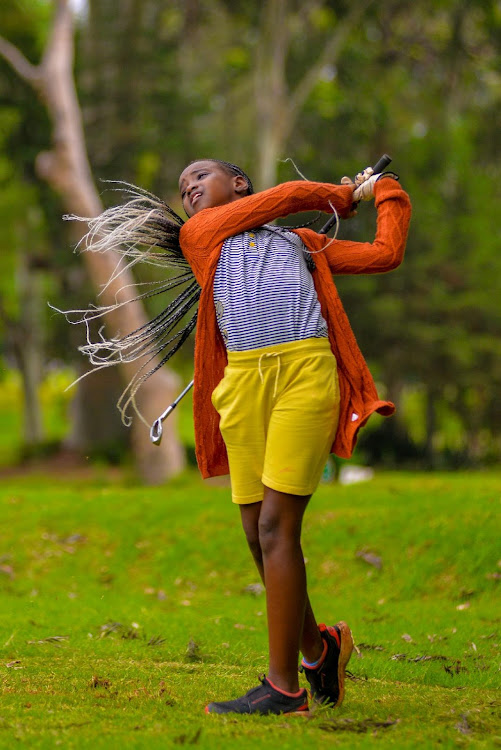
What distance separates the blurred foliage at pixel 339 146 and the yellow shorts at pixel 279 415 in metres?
15.5

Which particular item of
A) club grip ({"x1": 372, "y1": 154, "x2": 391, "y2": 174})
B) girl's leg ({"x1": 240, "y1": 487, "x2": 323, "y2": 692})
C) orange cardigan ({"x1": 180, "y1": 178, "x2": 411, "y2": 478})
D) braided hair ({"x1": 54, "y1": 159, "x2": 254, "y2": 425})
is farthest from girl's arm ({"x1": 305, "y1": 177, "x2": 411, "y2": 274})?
girl's leg ({"x1": 240, "y1": 487, "x2": 323, "y2": 692})

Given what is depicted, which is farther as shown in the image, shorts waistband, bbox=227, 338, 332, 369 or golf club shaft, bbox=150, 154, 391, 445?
golf club shaft, bbox=150, 154, 391, 445

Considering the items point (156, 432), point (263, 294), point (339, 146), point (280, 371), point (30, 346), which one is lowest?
point (30, 346)

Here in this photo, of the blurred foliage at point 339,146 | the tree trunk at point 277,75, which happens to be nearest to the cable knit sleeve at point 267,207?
the tree trunk at point 277,75

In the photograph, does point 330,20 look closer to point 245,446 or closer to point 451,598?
point 451,598

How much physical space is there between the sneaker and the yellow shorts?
0.69 metres

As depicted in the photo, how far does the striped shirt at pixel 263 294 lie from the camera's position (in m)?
3.87

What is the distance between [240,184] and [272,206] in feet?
1.39

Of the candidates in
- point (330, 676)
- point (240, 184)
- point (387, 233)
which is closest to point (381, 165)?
point (387, 233)

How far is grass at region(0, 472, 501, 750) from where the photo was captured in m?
3.66

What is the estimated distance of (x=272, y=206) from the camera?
3.92 m

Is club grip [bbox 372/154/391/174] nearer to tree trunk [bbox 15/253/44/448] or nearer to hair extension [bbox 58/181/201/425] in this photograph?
hair extension [bbox 58/181/201/425]

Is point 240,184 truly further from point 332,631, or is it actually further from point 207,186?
point 332,631

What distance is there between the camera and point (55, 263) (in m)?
21.5
